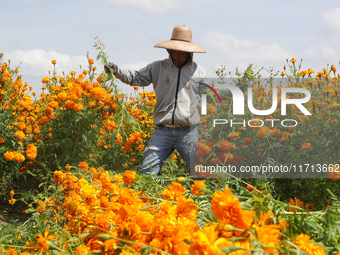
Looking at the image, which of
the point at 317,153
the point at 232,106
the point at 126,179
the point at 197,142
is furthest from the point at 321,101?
the point at 126,179

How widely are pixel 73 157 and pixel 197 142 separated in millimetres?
1531

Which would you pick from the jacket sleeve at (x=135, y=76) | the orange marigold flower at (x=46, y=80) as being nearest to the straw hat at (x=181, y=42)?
the jacket sleeve at (x=135, y=76)

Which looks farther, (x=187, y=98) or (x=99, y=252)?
(x=187, y=98)

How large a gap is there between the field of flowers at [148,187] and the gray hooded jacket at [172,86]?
0.28 meters

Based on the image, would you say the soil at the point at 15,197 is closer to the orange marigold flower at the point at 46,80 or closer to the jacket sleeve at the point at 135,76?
the orange marigold flower at the point at 46,80

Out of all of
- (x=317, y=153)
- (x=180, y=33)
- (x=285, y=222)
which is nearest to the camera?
(x=285, y=222)

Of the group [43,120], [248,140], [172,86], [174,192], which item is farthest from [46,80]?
[174,192]

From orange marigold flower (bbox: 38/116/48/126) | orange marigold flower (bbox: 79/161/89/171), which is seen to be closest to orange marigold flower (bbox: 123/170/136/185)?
orange marigold flower (bbox: 79/161/89/171)

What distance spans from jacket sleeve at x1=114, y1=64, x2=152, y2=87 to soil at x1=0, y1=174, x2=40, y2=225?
1.59 metres

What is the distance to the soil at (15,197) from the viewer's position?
15.2ft

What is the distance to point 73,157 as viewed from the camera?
15.7ft

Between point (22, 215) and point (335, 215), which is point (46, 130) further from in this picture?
point (335, 215)

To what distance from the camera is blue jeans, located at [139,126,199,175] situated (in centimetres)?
395

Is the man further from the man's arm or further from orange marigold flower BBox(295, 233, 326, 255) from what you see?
orange marigold flower BBox(295, 233, 326, 255)
